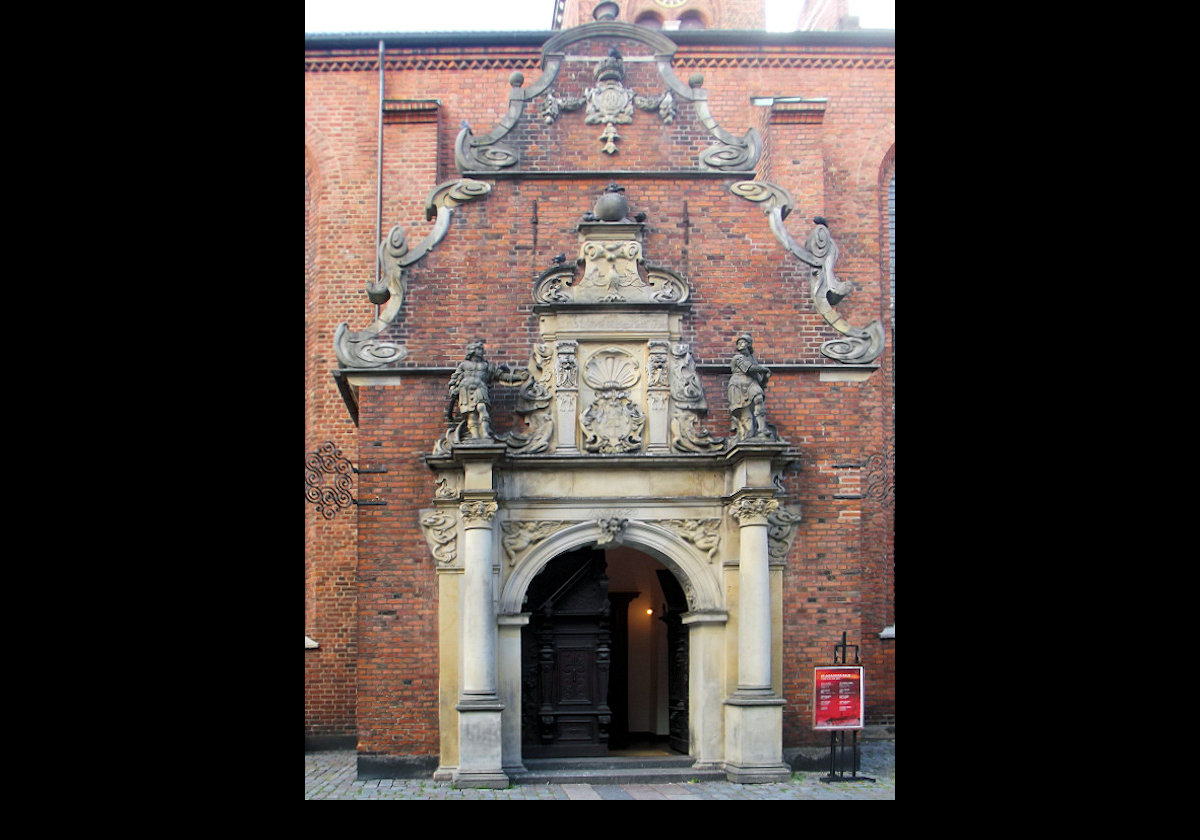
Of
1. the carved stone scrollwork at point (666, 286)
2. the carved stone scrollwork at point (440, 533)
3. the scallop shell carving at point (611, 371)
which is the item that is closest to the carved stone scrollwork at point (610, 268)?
the carved stone scrollwork at point (666, 286)

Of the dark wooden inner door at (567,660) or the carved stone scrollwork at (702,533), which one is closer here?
the carved stone scrollwork at (702,533)

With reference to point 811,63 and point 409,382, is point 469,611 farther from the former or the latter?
point 811,63

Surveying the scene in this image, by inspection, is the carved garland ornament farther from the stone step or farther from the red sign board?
the stone step

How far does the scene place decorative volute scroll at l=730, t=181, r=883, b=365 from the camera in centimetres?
1386

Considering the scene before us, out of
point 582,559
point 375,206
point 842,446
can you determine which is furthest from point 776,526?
point 375,206

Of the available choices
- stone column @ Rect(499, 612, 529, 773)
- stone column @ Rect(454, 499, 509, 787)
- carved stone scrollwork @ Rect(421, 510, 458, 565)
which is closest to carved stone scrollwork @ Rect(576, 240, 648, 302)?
stone column @ Rect(454, 499, 509, 787)

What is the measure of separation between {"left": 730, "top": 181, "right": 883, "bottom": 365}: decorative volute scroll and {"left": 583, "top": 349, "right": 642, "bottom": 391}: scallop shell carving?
7.28ft

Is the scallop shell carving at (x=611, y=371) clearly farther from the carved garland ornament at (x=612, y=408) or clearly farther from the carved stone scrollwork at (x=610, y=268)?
the carved stone scrollwork at (x=610, y=268)

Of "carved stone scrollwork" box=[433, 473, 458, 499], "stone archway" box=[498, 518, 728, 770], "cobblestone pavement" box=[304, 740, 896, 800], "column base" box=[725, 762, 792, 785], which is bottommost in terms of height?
"cobblestone pavement" box=[304, 740, 896, 800]

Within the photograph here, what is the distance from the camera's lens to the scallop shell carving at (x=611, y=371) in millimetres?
13586

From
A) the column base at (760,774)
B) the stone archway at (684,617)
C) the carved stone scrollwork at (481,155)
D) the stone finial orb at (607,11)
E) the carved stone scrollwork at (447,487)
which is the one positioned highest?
the stone finial orb at (607,11)

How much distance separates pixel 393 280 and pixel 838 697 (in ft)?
Answer: 22.1

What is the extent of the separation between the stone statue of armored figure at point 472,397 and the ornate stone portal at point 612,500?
0.06 ft

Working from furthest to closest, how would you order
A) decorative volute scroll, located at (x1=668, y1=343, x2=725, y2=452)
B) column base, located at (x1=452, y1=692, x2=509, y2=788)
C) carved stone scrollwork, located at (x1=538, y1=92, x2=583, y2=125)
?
carved stone scrollwork, located at (x1=538, y1=92, x2=583, y2=125) < decorative volute scroll, located at (x1=668, y1=343, x2=725, y2=452) < column base, located at (x1=452, y1=692, x2=509, y2=788)
